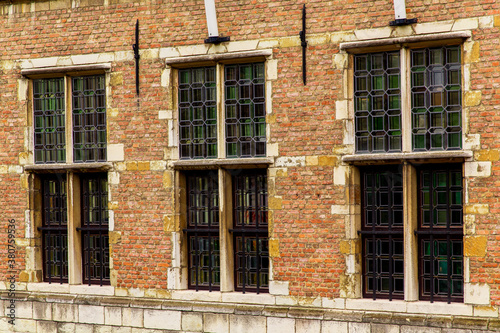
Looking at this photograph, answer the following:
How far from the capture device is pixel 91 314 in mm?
11656

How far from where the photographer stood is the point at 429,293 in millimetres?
9773

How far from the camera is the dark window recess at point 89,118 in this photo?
11750 millimetres

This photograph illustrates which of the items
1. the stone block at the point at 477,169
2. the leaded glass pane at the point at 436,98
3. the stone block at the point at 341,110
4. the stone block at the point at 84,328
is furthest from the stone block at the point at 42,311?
the stone block at the point at 477,169

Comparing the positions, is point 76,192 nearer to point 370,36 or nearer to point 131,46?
point 131,46

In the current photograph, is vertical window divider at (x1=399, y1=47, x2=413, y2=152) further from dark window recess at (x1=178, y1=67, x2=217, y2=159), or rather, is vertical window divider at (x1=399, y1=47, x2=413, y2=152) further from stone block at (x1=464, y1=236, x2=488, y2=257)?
dark window recess at (x1=178, y1=67, x2=217, y2=159)

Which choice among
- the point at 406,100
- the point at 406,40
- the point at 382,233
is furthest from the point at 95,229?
the point at 406,40

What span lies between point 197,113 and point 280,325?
10.2 feet

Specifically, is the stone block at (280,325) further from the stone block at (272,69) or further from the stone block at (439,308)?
the stone block at (272,69)

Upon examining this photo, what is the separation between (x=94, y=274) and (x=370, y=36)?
542 centimetres

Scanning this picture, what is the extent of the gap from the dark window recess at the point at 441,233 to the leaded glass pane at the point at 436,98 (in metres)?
0.35

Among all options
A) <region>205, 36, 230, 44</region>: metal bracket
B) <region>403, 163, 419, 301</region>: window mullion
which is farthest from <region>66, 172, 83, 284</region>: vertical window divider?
<region>403, 163, 419, 301</region>: window mullion

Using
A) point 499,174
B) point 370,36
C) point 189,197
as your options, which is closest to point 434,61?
point 370,36

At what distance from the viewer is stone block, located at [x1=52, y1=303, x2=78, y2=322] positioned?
11.8 m

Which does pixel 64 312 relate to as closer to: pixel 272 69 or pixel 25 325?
pixel 25 325
